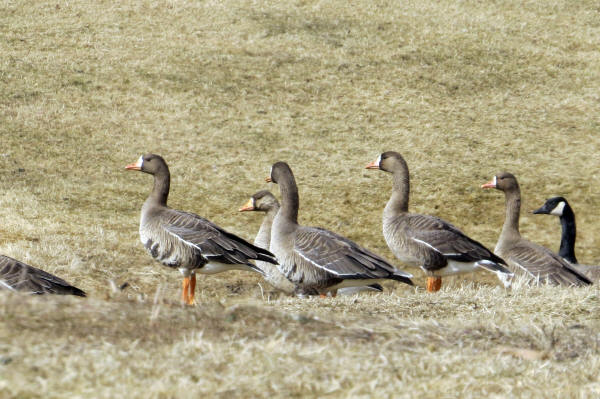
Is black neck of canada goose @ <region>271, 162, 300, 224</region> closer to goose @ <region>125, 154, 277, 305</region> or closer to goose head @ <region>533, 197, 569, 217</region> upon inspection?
goose @ <region>125, 154, 277, 305</region>

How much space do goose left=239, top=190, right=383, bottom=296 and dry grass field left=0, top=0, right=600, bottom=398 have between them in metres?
0.35

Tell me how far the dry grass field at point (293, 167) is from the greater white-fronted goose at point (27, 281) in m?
1.27

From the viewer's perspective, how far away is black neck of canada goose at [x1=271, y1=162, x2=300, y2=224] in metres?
12.7

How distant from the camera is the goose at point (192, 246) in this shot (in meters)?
12.0

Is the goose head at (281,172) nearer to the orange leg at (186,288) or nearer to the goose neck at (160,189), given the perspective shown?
the goose neck at (160,189)

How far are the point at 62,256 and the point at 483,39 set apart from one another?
65.9 ft

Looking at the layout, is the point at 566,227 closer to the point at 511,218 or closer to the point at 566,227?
the point at 566,227

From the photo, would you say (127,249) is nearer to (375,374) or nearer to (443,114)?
(375,374)

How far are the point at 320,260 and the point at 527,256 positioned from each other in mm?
3611

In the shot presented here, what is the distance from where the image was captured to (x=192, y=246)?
1203 centimetres

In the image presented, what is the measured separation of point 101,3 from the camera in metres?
30.3

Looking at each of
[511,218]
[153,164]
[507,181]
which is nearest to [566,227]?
[507,181]

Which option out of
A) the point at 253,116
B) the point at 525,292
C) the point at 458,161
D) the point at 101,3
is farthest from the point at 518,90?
the point at 525,292

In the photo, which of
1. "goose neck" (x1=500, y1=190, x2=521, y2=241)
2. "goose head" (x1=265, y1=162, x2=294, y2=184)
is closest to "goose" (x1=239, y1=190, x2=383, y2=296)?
"goose head" (x1=265, y1=162, x2=294, y2=184)
